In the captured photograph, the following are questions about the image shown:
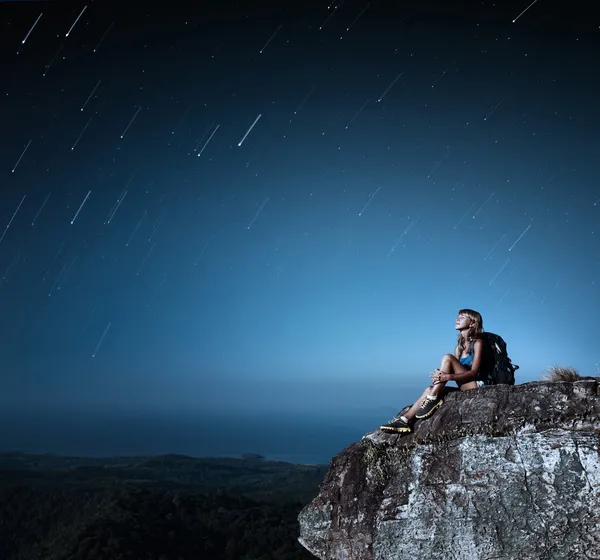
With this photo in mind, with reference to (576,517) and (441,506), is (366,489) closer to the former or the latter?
(441,506)

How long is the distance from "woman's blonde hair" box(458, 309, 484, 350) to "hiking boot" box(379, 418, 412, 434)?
83.3 inches

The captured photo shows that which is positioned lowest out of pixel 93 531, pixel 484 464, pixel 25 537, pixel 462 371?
pixel 25 537

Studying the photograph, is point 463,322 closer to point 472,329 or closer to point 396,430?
point 472,329

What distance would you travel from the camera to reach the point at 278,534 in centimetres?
5394

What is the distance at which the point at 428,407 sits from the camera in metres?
10.5

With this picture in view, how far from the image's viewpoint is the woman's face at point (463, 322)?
1088cm

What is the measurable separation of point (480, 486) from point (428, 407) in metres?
1.94

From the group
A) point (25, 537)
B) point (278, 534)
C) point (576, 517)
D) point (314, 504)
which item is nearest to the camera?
point (576, 517)

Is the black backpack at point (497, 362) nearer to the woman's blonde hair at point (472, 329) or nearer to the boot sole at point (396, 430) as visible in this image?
the woman's blonde hair at point (472, 329)

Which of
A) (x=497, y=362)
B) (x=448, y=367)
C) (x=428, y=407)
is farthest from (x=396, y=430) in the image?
(x=497, y=362)

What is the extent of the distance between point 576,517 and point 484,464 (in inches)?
61.9

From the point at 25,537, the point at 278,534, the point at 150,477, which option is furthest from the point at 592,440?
the point at 150,477

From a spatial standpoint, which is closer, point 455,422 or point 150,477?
point 455,422

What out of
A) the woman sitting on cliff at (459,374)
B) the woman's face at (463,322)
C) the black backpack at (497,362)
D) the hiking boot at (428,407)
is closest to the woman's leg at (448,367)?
the woman sitting on cliff at (459,374)
